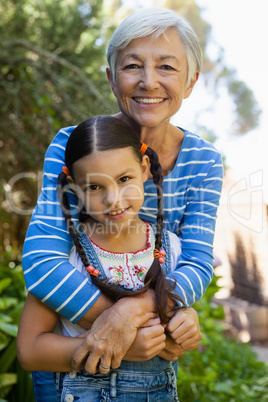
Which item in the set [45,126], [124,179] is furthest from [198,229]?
[45,126]

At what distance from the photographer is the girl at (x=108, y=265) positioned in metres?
1.57

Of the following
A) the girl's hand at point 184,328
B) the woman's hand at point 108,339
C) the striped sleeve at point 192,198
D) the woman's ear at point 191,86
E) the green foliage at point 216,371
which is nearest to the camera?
the woman's hand at point 108,339

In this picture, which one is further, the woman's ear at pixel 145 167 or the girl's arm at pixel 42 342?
the woman's ear at pixel 145 167

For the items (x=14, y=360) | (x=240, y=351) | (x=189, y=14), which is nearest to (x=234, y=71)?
(x=189, y=14)

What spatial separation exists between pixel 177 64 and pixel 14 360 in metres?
2.15

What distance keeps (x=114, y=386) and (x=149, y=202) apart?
751 mm

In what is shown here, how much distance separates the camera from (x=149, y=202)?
192 centimetres

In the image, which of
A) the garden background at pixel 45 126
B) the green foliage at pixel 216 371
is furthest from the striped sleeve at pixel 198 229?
the garden background at pixel 45 126

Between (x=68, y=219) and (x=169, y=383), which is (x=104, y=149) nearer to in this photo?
(x=68, y=219)

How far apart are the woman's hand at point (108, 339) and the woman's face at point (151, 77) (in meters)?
0.75

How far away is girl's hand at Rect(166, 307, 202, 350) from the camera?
1.60 metres

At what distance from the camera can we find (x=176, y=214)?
191 cm

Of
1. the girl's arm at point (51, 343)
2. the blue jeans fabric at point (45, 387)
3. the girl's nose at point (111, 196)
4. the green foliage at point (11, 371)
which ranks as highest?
the girl's nose at point (111, 196)

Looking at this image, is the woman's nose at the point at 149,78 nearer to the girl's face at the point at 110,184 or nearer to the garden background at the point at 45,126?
the girl's face at the point at 110,184
